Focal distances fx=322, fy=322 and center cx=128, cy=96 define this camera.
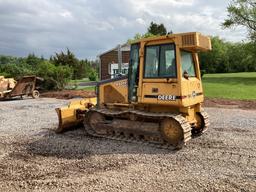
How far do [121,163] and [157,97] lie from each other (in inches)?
81.2

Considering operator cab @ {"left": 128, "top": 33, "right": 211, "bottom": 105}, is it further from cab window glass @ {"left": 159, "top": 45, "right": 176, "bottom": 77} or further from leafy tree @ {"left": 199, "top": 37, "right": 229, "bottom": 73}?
leafy tree @ {"left": 199, "top": 37, "right": 229, "bottom": 73}

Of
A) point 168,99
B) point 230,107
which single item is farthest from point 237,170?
point 230,107

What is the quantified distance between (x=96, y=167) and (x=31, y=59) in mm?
62057

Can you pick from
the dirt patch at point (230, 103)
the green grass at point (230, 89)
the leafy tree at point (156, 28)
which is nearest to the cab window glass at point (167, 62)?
the dirt patch at point (230, 103)

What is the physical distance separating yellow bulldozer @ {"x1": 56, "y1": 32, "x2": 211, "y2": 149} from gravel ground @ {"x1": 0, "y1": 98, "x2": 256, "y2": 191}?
40 centimetres

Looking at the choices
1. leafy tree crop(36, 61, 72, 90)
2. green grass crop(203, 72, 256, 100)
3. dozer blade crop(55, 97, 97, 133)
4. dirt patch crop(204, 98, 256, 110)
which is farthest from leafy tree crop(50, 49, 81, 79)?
dozer blade crop(55, 97, 97, 133)

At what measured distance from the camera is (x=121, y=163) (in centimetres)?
661

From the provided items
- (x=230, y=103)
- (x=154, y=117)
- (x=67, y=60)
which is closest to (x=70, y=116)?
(x=154, y=117)

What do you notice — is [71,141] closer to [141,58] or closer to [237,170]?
[141,58]

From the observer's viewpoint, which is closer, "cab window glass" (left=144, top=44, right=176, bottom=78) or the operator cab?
the operator cab

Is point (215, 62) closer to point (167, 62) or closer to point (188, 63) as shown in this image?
point (188, 63)

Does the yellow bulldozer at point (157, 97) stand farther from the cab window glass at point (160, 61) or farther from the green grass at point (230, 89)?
the green grass at point (230, 89)

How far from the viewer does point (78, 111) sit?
9875mm

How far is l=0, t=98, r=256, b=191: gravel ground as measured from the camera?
5446mm
